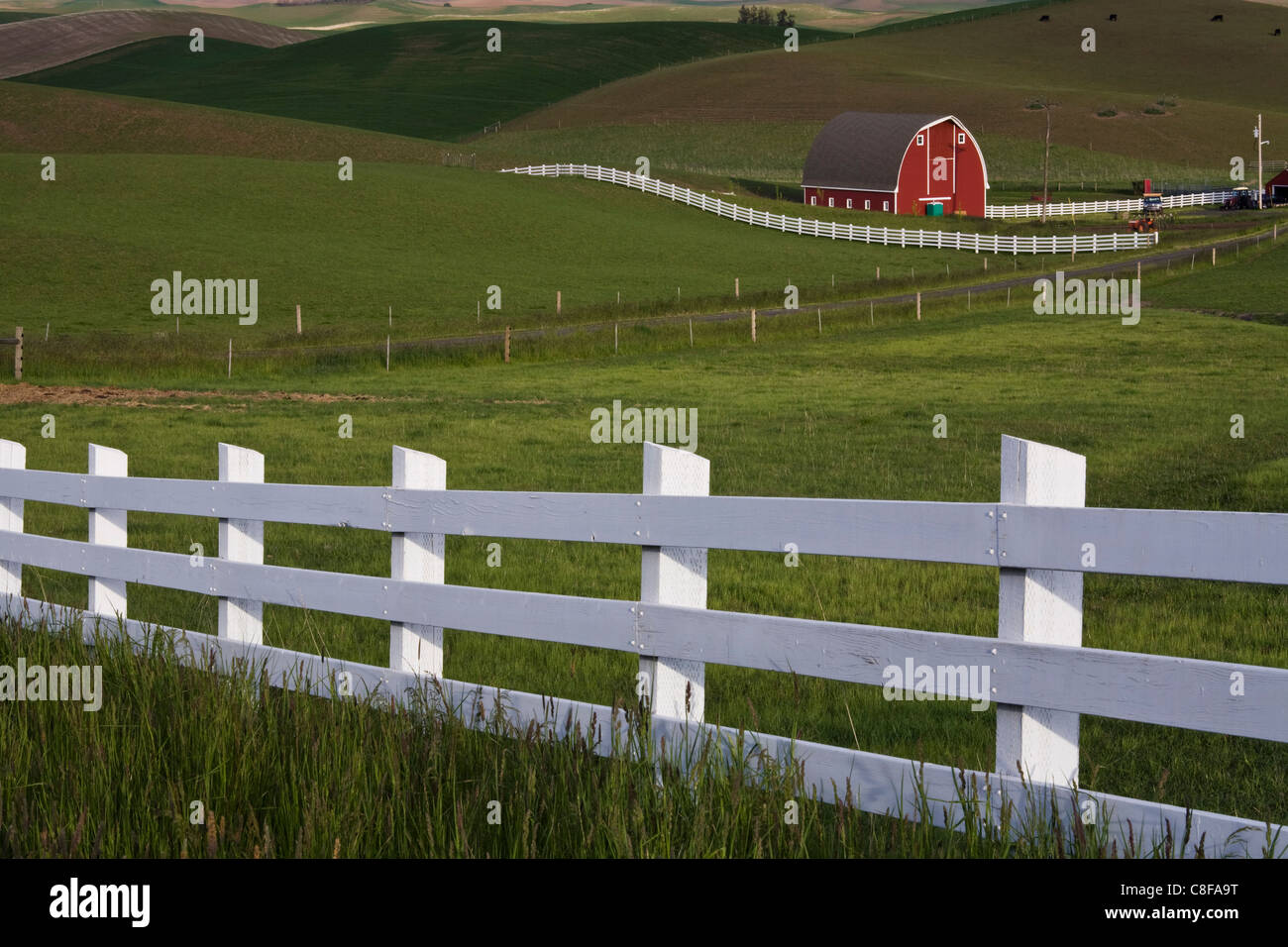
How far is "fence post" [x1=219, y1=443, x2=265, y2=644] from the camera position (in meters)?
8.16

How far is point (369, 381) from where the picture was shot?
121ft

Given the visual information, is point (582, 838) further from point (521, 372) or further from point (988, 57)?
point (988, 57)

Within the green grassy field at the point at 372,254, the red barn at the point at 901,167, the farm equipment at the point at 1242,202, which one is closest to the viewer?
the green grassy field at the point at 372,254

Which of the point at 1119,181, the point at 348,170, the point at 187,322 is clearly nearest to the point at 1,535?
the point at 187,322

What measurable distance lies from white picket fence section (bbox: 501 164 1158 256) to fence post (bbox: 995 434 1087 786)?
7496 cm

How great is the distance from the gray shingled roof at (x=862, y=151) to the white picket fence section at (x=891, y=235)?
556 inches

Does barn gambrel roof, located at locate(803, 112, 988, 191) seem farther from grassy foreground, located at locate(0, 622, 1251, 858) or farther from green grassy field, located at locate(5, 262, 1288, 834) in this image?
grassy foreground, located at locate(0, 622, 1251, 858)

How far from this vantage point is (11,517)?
10.2m

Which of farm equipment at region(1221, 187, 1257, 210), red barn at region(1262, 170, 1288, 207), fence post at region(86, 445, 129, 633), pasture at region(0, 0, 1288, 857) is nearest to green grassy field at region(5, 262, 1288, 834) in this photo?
pasture at region(0, 0, 1288, 857)

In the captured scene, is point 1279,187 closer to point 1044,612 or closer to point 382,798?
point 1044,612

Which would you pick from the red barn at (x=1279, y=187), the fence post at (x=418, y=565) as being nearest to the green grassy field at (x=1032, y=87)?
the red barn at (x=1279, y=187)

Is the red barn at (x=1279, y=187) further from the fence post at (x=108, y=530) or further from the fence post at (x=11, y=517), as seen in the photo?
the fence post at (x=108, y=530)

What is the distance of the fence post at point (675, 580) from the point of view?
5961mm

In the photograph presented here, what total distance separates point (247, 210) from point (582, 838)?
73.1 meters
